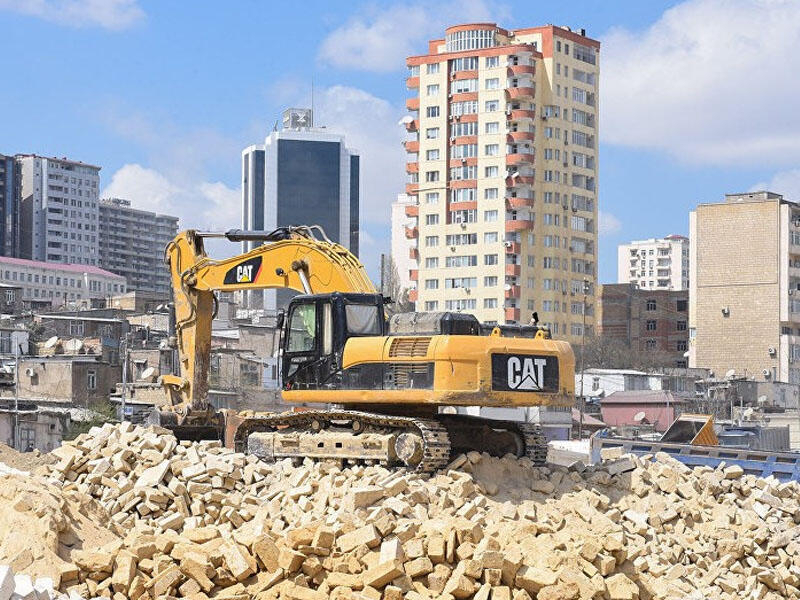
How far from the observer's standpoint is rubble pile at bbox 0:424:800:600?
13008 mm

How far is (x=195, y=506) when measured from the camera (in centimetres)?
1616

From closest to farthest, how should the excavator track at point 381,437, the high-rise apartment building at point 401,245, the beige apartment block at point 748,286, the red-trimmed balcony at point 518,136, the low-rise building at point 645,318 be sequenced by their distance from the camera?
the excavator track at point 381,437, the beige apartment block at point 748,286, the red-trimmed balcony at point 518,136, the low-rise building at point 645,318, the high-rise apartment building at point 401,245

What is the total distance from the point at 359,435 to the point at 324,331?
64.9 inches

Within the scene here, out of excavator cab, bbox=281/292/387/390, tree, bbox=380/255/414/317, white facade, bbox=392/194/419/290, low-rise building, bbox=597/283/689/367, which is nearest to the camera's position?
excavator cab, bbox=281/292/387/390

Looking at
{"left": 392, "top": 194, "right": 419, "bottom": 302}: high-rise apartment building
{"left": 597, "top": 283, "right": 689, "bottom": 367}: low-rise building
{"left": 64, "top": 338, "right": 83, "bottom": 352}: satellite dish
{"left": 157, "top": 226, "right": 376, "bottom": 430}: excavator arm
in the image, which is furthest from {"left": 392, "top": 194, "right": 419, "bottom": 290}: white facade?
{"left": 157, "top": 226, "right": 376, "bottom": 430}: excavator arm

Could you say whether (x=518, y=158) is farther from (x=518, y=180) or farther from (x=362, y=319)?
(x=362, y=319)

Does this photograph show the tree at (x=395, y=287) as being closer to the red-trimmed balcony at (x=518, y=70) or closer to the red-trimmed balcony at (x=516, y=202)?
the red-trimmed balcony at (x=516, y=202)

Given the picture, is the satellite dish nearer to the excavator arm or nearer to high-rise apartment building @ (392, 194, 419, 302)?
the excavator arm

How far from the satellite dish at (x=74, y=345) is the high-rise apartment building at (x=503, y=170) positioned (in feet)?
118

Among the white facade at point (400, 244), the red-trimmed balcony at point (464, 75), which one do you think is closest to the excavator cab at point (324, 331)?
the red-trimmed balcony at point (464, 75)

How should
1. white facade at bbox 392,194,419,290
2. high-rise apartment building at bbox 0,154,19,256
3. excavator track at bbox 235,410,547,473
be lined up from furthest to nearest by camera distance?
high-rise apartment building at bbox 0,154,19,256, white facade at bbox 392,194,419,290, excavator track at bbox 235,410,547,473

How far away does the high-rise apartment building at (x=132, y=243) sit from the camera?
15562 centimetres

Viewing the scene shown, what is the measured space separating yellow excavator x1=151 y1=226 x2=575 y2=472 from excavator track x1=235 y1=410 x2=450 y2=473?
2cm

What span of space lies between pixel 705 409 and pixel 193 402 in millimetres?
36570
